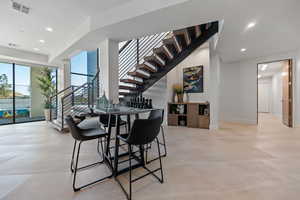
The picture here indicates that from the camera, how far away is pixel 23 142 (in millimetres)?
3398

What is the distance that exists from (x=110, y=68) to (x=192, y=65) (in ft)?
10.2

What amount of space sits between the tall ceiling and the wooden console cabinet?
1.99m

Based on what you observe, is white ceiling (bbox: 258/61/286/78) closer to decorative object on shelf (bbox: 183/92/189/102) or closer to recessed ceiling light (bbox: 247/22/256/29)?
decorative object on shelf (bbox: 183/92/189/102)

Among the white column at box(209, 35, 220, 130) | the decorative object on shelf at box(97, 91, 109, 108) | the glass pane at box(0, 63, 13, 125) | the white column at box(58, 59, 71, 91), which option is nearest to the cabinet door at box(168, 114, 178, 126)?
the white column at box(209, 35, 220, 130)

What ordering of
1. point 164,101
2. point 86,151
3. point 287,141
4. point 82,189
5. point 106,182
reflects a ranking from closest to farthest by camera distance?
1. point 82,189
2. point 106,182
3. point 86,151
4. point 287,141
5. point 164,101

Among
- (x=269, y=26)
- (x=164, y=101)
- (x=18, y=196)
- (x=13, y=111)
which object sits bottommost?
(x=18, y=196)

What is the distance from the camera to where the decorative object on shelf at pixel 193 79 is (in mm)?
4898

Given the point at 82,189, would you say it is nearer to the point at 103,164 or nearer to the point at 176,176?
the point at 103,164

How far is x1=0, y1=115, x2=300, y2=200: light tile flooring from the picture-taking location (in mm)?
1580

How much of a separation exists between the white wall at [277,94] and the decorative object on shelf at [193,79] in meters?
5.50

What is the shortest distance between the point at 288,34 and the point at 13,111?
9723mm

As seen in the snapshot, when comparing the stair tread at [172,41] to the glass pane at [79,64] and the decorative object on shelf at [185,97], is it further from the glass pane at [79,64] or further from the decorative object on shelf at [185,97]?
the glass pane at [79,64]

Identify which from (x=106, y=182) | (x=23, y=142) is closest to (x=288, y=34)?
(x=106, y=182)

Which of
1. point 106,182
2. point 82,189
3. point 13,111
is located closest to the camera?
point 82,189
